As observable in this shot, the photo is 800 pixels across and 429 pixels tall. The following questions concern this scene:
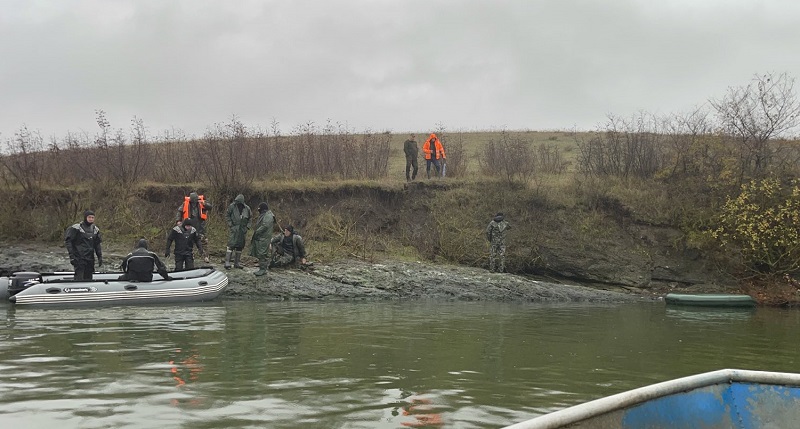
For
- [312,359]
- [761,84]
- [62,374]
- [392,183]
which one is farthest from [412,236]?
[62,374]

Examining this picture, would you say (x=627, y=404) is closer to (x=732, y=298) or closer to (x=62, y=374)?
(x=62, y=374)

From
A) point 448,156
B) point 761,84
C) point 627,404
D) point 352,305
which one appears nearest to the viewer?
point 627,404

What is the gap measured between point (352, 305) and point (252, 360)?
27.1 ft

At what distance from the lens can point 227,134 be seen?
2578 centimetres

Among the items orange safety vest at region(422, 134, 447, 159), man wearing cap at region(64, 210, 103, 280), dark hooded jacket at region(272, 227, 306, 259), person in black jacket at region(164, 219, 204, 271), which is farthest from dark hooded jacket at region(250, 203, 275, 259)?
orange safety vest at region(422, 134, 447, 159)

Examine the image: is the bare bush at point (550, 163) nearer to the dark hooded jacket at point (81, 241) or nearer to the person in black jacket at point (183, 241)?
the person in black jacket at point (183, 241)

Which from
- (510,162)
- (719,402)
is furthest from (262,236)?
(719,402)

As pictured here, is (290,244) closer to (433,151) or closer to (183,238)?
(183,238)

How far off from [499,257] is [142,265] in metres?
11.5

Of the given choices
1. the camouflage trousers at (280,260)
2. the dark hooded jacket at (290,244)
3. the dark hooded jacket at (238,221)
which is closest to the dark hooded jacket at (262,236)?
the dark hooded jacket at (238,221)

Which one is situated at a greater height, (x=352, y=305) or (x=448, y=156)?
(x=448, y=156)

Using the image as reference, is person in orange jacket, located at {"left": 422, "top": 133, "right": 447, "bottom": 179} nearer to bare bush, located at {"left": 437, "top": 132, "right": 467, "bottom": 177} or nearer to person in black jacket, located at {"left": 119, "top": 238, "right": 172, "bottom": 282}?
bare bush, located at {"left": 437, "top": 132, "right": 467, "bottom": 177}

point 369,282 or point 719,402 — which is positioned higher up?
point 719,402

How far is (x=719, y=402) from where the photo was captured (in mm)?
4559
